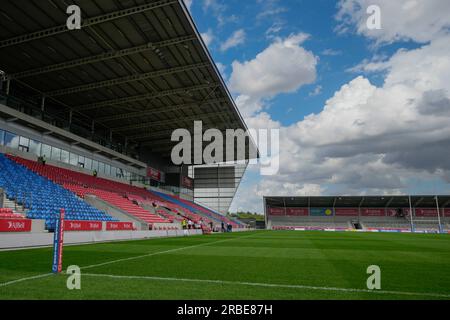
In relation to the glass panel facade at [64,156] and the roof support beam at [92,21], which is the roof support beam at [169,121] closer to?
the glass panel facade at [64,156]

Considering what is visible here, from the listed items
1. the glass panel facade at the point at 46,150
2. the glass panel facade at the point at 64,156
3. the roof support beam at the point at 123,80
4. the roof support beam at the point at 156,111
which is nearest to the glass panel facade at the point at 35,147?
the glass panel facade at the point at 46,150

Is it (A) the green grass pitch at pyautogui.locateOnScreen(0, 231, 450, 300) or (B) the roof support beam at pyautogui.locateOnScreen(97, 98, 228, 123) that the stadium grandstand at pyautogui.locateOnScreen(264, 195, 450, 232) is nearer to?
(B) the roof support beam at pyautogui.locateOnScreen(97, 98, 228, 123)

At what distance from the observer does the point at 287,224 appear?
7081cm

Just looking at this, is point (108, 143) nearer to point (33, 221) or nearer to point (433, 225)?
point (33, 221)

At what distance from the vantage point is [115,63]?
26297 mm

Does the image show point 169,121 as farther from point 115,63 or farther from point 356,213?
point 356,213

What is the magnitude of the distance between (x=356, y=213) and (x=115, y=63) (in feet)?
199

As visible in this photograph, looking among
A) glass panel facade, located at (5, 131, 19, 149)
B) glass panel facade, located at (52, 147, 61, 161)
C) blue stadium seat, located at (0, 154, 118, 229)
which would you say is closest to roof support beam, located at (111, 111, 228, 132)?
glass panel facade, located at (52, 147, 61, 161)

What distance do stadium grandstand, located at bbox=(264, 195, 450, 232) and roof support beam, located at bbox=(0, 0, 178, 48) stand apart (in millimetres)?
55236

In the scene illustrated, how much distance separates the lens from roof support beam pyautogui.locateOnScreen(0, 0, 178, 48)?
1972cm

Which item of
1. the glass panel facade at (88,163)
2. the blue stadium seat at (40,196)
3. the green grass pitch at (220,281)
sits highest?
the glass panel facade at (88,163)

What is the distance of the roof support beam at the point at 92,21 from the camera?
1972 centimetres

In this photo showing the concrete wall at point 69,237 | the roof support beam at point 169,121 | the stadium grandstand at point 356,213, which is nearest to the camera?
the concrete wall at point 69,237

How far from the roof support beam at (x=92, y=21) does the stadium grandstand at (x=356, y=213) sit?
181 feet
